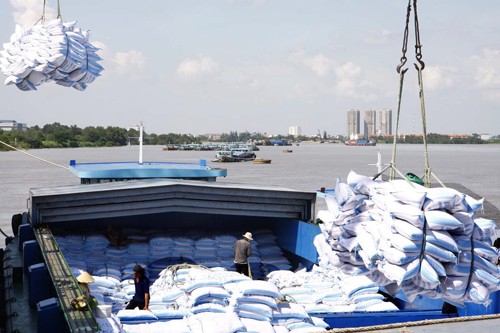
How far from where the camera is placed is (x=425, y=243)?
546 cm

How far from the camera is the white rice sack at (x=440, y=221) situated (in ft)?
18.0

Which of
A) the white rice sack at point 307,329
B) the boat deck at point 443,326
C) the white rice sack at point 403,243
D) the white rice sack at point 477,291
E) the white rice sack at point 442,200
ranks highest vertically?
the white rice sack at point 442,200

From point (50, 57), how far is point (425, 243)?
548 centimetres

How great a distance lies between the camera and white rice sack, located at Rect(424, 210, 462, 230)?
5.49 metres

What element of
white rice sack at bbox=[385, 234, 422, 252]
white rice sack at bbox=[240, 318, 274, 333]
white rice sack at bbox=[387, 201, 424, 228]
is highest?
white rice sack at bbox=[387, 201, 424, 228]

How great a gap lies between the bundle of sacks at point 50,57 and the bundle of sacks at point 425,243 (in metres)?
4.59

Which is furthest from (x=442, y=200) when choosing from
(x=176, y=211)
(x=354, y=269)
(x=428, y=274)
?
(x=176, y=211)

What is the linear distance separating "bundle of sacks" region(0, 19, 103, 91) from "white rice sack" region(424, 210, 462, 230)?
5263mm

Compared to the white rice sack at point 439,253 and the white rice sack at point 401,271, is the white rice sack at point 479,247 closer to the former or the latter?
the white rice sack at point 439,253

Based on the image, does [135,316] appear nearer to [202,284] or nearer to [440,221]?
[202,284]

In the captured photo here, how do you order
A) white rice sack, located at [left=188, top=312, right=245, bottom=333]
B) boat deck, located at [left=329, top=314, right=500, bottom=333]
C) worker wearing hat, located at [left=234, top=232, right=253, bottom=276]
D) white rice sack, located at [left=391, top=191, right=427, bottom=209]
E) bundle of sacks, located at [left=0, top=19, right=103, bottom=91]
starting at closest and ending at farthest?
white rice sack, located at [left=391, top=191, right=427, bottom=209], boat deck, located at [left=329, top=314, right=500, bottom=333], bundle of sacks, located at [left=0, top=19, right=103, bottom=91], white rice sack, located at [left=188, top=312, right=245, bottom=333], worker wearing hat, located at [left=234, top=232, right=253, bottom=276]

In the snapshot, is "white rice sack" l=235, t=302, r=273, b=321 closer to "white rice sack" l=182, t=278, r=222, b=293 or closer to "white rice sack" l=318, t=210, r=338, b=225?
"white rice sack" l=182, t=278, r=222, b=293

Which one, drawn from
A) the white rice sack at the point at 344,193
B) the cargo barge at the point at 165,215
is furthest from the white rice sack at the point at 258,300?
the white rice sack at the point at 344,193

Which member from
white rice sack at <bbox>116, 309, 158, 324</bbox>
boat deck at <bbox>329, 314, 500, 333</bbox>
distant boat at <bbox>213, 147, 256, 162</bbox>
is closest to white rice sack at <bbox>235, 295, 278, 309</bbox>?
white rice sack at <bbox>116, 309, 158, 324</bbox>
